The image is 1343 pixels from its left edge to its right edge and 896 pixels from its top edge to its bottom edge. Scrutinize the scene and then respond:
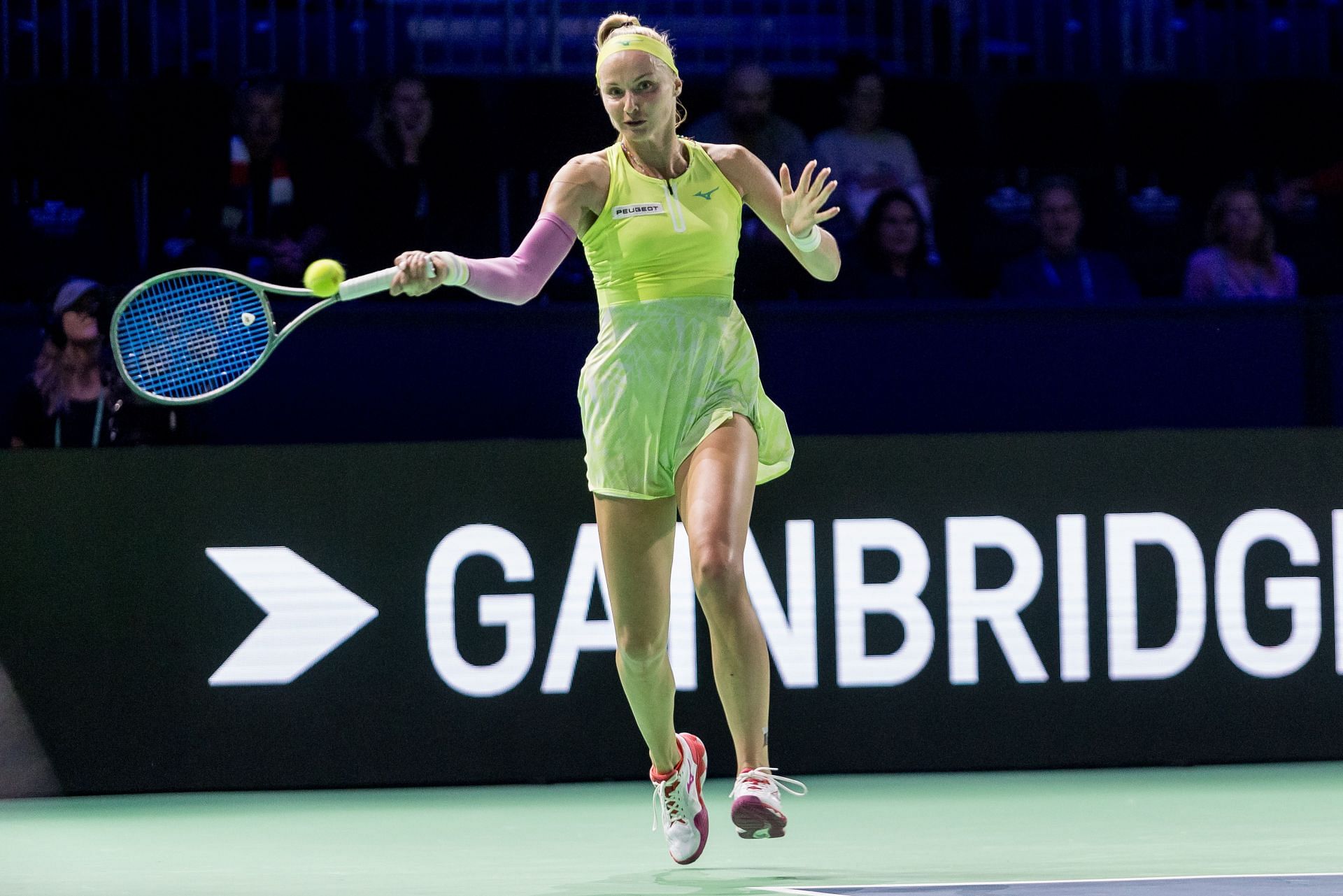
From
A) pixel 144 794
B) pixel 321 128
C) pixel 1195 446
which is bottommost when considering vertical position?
pixel 144 794

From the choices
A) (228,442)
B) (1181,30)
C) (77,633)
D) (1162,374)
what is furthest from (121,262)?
(1181,30)

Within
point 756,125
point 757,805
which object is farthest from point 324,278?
point 756,125

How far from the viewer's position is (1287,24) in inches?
398

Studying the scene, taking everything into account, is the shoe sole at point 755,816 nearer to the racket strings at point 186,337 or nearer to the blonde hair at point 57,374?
the racket strings at point 186,337

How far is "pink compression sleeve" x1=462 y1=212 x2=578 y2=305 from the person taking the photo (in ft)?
12.7

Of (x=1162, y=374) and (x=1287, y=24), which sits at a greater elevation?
(x=1287, y=24)

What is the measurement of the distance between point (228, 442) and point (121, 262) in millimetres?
2289

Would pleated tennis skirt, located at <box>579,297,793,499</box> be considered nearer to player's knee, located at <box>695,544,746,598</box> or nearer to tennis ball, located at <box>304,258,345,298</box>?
player's knee, located at <box>695,544,746,598</box>

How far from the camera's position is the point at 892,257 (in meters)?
6.95

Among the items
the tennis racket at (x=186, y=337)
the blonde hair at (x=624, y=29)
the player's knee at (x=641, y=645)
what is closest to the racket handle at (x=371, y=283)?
the tennis racket at (x=186, y=337)

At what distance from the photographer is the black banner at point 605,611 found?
5.36 metres

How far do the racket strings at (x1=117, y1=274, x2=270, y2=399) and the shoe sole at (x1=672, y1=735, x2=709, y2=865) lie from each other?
1.34 metres

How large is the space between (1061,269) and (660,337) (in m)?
3.58

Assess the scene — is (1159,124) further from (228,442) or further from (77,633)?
(77,633)
